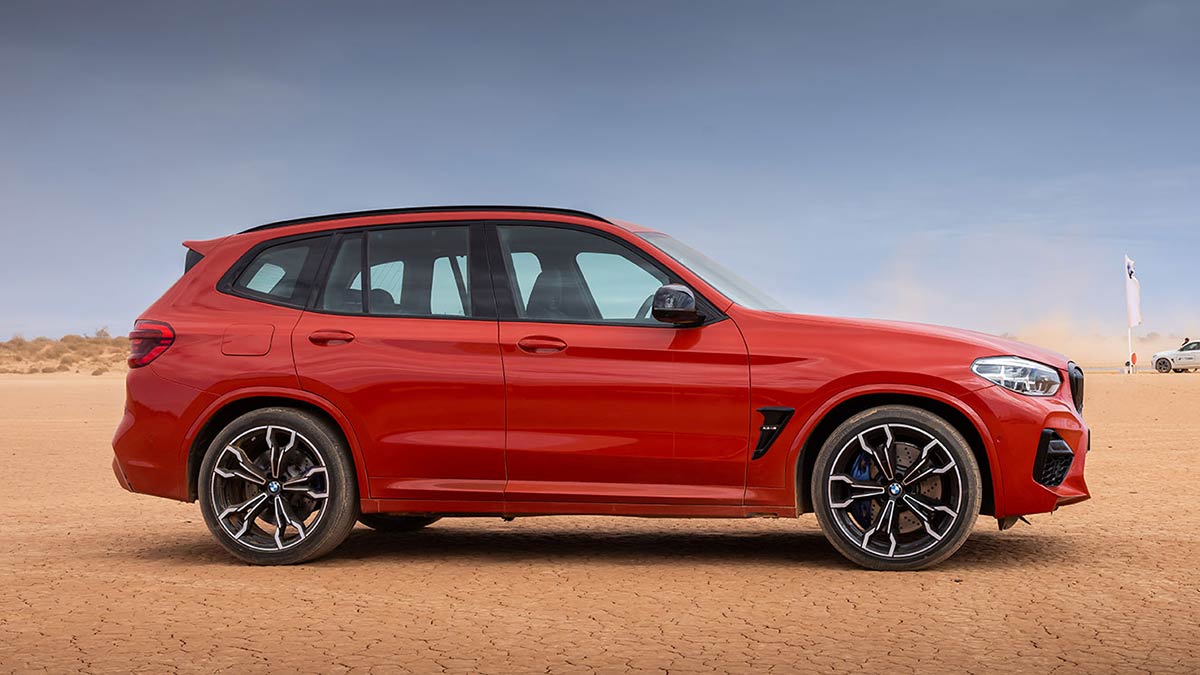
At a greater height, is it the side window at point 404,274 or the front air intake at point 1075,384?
the side window at point 404,274

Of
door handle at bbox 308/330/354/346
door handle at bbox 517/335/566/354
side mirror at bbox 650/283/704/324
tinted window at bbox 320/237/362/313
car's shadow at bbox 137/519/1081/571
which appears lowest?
car's shadow at bbox 137/519/1081/571

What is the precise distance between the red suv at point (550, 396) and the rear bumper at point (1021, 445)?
12 mm

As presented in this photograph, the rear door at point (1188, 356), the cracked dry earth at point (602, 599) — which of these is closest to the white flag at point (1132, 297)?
the rear door at point (1188, 356)

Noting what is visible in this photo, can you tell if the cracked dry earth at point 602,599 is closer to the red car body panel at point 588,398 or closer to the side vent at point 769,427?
the red car body panel at point 588,398

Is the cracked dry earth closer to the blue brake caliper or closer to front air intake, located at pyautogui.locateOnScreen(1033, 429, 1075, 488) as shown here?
the blue brake caliper

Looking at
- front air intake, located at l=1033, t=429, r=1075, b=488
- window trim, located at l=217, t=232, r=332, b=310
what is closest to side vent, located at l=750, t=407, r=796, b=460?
front air intake, located at l=1033, t=429, r=1075, b=488

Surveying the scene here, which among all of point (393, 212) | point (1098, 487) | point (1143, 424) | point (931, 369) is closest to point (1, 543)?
point (393, 212)

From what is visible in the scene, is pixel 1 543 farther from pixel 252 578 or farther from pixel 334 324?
pixel 334 324

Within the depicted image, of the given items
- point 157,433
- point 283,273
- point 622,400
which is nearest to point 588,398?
point 622,400

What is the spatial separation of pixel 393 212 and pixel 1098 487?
6.85 metres

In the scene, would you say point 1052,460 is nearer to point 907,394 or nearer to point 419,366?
point 907,394

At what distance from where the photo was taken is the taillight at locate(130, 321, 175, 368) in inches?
298

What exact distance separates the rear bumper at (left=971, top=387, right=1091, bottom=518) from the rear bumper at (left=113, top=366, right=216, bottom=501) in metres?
4.33

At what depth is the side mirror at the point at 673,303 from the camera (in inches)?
261
